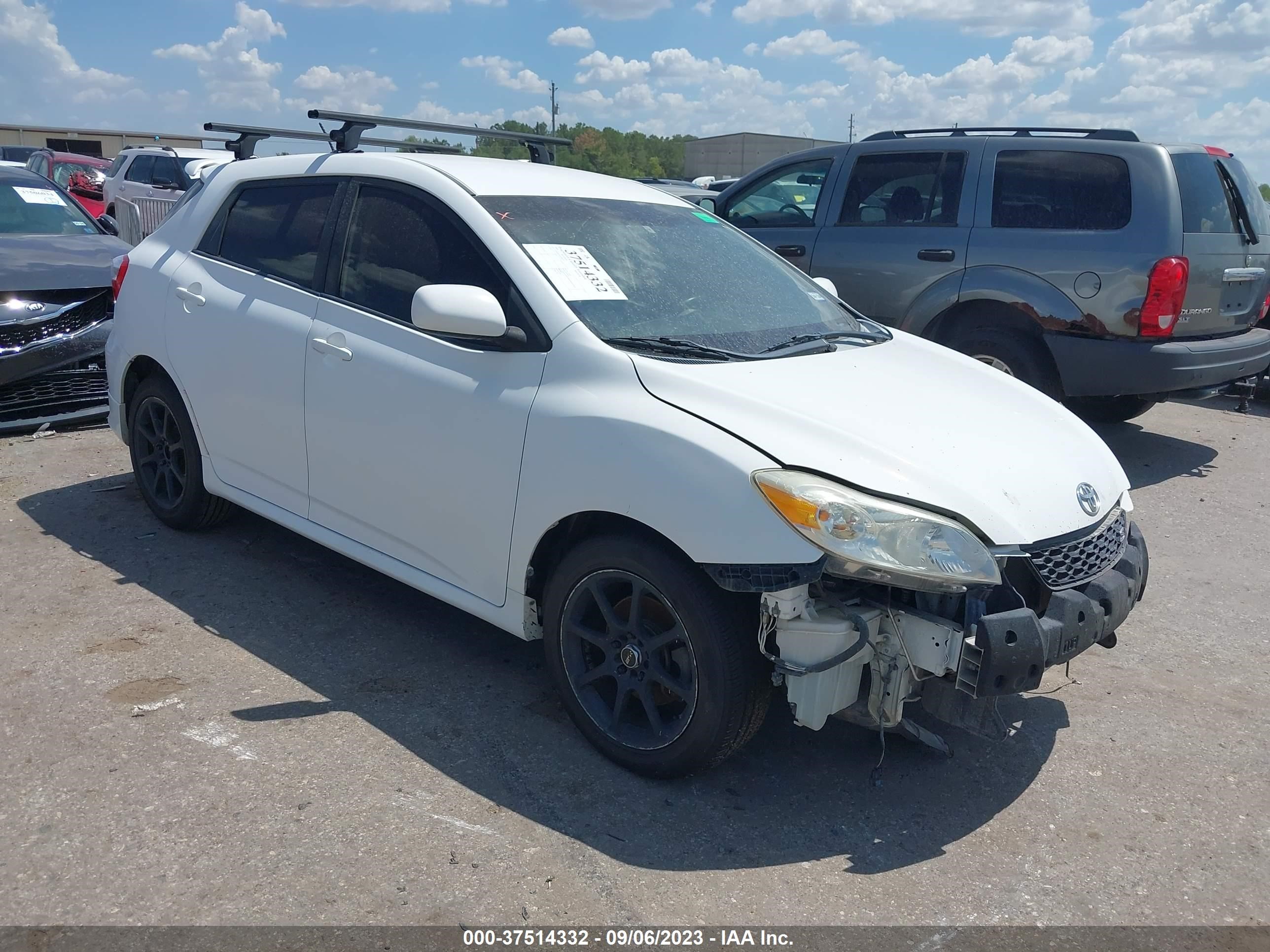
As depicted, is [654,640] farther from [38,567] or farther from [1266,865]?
[38,567]

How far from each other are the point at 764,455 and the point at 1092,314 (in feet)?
14.9

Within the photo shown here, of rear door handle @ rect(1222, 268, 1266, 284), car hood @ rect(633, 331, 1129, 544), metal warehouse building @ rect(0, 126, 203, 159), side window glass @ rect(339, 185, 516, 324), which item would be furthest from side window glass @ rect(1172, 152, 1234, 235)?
metal warehouse building @ rect(0, 126, 203, 159)

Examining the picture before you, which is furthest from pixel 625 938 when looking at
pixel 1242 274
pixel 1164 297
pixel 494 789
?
pixel 1242 274

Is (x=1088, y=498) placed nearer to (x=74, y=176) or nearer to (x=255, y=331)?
(x=255, y=331)

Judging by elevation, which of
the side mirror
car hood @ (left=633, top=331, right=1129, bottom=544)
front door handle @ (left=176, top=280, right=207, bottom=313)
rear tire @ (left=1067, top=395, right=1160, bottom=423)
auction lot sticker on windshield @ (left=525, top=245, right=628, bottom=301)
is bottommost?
rear tire @ (left=1067, top=395, right=1160, bottom=423)

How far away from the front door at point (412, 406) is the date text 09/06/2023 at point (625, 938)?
4.06ft

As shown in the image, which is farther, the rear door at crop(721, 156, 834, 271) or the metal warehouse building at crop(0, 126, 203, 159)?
the metal warehouse building at crop(0, 126, 203, 159)

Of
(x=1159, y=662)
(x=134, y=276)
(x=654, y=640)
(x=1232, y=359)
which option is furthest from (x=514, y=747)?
(x=1232, y=359)

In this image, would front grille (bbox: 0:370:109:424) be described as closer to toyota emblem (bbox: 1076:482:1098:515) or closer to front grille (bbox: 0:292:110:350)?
front grille (bbox: 0:292:110:350)

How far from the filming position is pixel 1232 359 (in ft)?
22.7

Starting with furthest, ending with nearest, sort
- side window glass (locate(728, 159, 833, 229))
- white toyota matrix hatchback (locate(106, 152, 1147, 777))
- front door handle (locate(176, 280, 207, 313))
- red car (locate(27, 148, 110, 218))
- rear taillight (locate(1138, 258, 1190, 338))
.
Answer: red car (locate(27, 148, 110, 218)) → side window glass (locate(728, 159, 833, 229)) → rear taillight (locate(1138, 258, 1190, 338)) → front door handle (locate(176, 280, 207, 313)) → white toyota matrix hatchback (locate(106, 152, 1147, 777))

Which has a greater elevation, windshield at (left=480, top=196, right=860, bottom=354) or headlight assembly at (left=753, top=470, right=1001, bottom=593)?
windshield at (left=480, top=196, right=860, bottom=354)

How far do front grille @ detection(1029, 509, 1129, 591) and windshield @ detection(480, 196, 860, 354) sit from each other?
1.18 metres

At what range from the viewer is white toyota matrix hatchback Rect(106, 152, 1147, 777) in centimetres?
295
